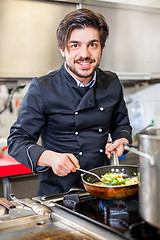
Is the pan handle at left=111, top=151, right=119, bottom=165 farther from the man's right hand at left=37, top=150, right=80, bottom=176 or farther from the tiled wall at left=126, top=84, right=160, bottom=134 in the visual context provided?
the tiled wall at left=126, top=84, right=160, bottom=134

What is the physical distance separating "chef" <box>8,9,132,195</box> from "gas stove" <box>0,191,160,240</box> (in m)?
0.36

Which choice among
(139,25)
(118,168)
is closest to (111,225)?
(118,168)

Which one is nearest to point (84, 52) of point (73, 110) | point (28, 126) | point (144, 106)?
point (73, 110)

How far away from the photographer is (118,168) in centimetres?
139

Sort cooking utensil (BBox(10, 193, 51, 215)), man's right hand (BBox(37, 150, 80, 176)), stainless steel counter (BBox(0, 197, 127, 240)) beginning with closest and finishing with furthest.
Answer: stainless steel counter (BBox(0, 197, 127, 240)) < cooking utensil (BBox(10, 193, 51, 215)) < man's right hand (BBox(37, 150, 80, 176))

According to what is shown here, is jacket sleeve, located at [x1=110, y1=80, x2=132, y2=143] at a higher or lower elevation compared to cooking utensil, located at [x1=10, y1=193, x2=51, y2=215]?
higher

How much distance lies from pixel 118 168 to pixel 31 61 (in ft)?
6.04

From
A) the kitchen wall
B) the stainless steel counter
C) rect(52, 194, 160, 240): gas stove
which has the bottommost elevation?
the stainless steel counter

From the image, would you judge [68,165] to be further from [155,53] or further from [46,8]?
[155,53]

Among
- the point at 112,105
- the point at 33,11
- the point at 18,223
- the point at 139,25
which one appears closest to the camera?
the point at 18,223

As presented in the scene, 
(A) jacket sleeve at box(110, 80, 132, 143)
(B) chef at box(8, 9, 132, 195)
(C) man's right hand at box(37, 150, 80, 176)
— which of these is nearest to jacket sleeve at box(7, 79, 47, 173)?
(B) chef at box(8, 9, 132, 195)

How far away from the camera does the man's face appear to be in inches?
59.5

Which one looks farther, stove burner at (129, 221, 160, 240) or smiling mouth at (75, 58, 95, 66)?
smiling mouth at (75, 58, 95, 66)

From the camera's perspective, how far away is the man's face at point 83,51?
1511 millimetres
